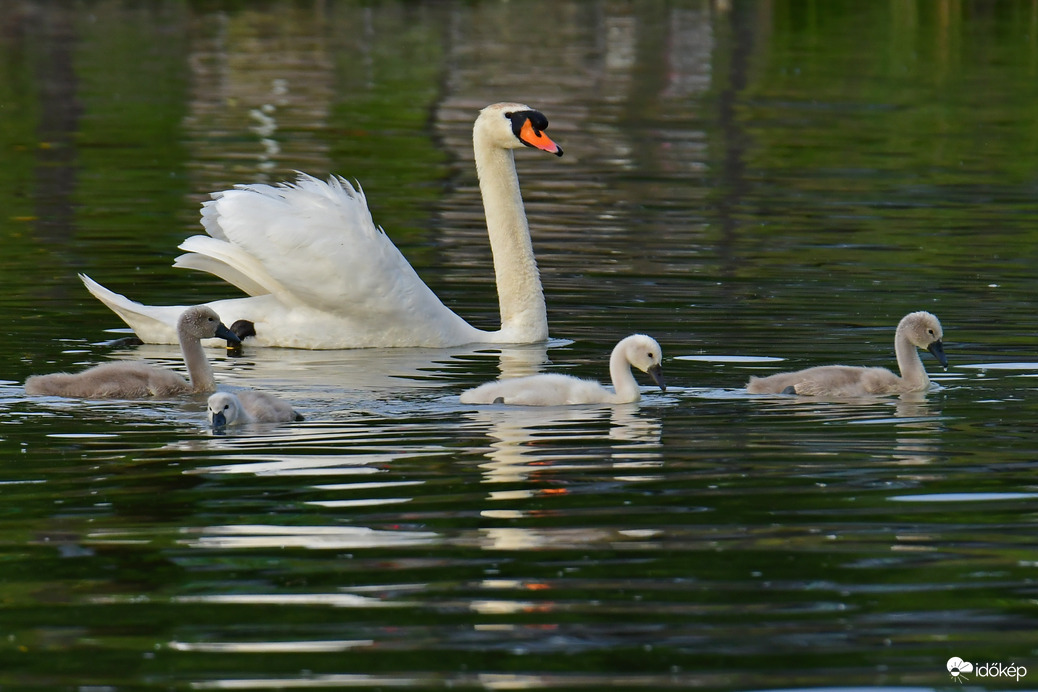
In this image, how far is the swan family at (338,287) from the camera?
10344mm

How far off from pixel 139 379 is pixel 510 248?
355cm

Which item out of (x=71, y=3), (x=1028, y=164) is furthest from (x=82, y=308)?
(x=71, y=3)

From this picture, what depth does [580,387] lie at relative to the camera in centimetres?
982

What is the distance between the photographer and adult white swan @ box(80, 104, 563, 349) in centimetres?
1166

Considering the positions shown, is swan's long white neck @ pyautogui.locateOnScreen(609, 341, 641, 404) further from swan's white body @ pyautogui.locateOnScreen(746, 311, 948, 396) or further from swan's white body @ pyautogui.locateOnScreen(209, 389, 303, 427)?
swan's white body @ pyautogui.locateOnScreen(209, 389, 303, 427)

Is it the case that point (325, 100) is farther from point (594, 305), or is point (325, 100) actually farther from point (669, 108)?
point (594, 305)

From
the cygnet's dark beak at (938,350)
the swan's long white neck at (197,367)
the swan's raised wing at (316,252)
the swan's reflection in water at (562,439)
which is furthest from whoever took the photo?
the swan's raised wing at (316,252)

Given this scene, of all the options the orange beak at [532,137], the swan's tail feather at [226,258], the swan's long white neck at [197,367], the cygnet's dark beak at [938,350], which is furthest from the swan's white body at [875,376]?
the swan's tail feather at [226,258]

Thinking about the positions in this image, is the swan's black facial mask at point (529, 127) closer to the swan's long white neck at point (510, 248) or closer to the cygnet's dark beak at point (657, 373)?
the swan's long white neck at point (510, 248)

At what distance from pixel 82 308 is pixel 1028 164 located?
1367cm

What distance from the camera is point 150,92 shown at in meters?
31.9

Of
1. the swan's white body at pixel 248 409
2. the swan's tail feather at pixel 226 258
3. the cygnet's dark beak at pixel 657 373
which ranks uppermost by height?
the swan's tail feather at pixel 226 258

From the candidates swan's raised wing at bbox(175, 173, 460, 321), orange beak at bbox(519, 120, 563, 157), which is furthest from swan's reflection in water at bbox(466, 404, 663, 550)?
orange beak at bbox(519, 120, 563, 157)

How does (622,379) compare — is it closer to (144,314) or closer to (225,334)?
(225,334)
